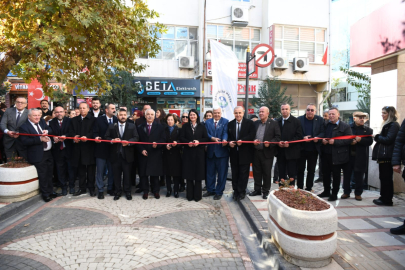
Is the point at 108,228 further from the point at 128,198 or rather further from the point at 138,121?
the point at 138,121

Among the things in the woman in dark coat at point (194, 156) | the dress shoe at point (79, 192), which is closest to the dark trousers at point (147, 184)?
the woman in dark coat at point (194, 156)

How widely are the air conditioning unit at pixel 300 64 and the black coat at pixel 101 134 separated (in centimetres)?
1725

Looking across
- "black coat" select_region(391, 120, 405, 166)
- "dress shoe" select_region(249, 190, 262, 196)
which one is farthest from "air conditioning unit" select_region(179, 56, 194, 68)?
"black coat" select_region(391, 120, 405, 166)

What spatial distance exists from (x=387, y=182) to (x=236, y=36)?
17.5 m

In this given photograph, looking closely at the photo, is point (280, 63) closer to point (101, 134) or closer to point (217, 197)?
point (217, 197)

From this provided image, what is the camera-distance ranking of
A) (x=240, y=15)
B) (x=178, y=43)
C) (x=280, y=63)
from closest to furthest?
(x=240, y=15)
(x=280, y=63)
(x=178, y=43)

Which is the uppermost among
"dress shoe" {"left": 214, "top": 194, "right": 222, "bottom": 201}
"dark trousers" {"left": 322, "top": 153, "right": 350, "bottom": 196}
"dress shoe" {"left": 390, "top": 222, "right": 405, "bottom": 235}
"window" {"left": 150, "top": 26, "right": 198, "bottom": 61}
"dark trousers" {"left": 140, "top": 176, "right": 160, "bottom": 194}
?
"window" {"left": 150, "top": 26, "right": 198, "bottom": 61}

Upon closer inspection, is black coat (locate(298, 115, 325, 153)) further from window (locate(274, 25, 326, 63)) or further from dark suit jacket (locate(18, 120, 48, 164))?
window (locate(274, 25, 326, 63))

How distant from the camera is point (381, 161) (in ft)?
20.6

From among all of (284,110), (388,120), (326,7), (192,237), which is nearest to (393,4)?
(388,120)

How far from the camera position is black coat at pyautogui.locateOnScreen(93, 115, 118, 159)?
7293 mm

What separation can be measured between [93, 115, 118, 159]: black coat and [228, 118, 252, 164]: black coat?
3001 mm

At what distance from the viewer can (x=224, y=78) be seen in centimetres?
947

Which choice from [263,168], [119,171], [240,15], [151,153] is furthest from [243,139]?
[240,15]
